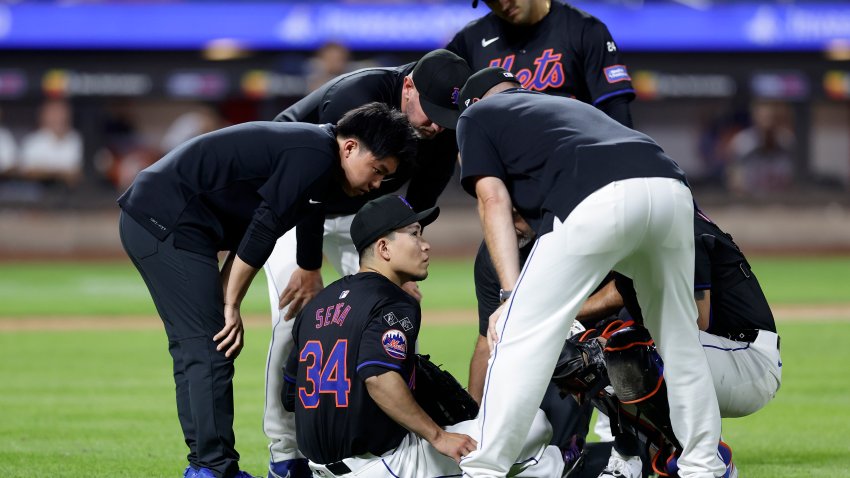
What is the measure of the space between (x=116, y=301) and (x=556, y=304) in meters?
9.92

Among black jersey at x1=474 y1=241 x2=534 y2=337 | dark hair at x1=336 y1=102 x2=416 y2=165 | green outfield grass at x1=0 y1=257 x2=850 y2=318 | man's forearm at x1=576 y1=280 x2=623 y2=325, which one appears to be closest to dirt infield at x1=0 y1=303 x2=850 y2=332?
green outfield grass at x1=0 y1=257 x2=850 y2=318

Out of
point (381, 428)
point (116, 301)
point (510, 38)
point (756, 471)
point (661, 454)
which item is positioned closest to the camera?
point (381, 428)

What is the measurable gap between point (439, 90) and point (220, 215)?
41.0 inches

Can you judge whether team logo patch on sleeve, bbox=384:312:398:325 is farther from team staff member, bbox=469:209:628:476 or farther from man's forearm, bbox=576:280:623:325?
man's forearm, bbox=576:280:623:325

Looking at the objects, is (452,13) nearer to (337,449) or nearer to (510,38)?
(510,38)

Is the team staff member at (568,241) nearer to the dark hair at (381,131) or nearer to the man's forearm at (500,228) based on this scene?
the man's forearm at (500,228)

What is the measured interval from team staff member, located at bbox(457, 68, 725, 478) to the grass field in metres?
1.17

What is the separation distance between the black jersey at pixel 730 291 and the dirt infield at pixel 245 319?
6.20 metres

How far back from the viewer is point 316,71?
1744 centimetres

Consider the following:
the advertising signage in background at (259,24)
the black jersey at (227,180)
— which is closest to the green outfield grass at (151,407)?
the black jersey at (227,180)

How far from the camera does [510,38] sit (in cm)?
556

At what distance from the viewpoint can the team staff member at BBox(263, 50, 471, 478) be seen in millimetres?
4703

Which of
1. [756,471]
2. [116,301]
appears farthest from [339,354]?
[116,301]

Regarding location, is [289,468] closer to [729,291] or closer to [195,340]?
[195,340]
